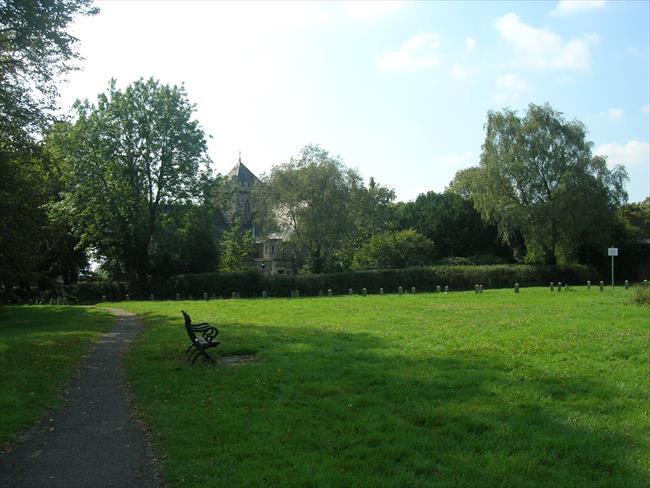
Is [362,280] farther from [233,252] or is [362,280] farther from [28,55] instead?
[28,55]

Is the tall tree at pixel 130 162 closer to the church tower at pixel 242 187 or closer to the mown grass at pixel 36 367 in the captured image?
the mown grass at pixel 36 367

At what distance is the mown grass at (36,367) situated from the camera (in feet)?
27.8

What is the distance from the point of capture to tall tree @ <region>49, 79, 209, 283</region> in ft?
155

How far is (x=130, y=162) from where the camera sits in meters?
48.5

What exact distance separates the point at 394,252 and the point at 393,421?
165ft

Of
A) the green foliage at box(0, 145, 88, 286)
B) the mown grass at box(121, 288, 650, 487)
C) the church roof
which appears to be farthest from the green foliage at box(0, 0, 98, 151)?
the church roof

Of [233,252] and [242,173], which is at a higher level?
[242,173]

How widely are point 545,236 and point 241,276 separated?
85.1 feet

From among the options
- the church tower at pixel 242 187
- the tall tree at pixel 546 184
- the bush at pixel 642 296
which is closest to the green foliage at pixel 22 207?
the bush at pixel 642 296

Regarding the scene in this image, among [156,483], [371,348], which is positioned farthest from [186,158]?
[156,483]

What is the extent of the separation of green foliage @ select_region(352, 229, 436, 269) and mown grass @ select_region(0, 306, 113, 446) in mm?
37588

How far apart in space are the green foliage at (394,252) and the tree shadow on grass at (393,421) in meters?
44.9

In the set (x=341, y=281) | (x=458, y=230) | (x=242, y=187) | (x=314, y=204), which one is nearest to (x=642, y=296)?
(x=341, y=281)

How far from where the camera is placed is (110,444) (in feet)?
23.3
